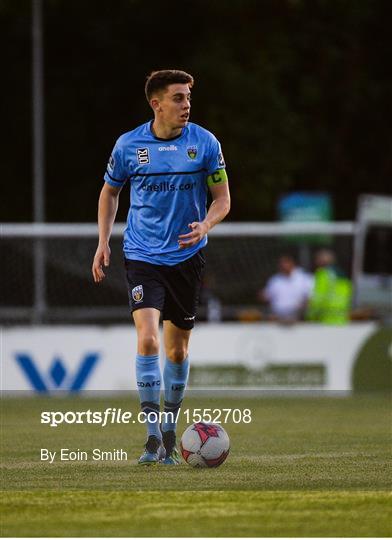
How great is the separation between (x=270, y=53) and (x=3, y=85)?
6256 millimetres

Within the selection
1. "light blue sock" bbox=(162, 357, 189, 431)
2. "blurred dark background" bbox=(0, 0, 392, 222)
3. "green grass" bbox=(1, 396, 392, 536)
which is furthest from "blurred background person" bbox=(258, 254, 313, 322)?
"blurred dark background" bbox=(0, 0, 392, 222)

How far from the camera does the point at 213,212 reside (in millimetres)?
9930

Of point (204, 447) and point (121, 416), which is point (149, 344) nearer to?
point (204, 447)

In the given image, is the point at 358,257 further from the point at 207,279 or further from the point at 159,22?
the point at 159,22

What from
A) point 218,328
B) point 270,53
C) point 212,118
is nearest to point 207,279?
point 218,328

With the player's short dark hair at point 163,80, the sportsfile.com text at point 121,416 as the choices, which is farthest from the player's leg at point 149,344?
the sportsfile.com text at point 121,416

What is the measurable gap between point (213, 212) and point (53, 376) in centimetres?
976

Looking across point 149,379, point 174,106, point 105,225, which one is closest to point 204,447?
point 149,379

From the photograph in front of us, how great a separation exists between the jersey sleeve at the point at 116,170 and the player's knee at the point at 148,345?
1012 mm

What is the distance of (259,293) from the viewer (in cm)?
2452

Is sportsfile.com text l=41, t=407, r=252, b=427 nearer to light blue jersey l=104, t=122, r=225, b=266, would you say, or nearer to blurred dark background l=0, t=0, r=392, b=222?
light blue jersey l=104, t=122, r=225, b=266

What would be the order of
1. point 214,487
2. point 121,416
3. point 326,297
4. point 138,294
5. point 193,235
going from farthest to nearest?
point 326,297 < point 121,416 < point 138,294 < point 193,235 < point 214,487

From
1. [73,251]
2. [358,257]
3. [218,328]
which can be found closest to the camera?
[218,328]

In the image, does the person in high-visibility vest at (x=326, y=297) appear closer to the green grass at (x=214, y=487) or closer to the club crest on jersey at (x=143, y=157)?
the green grass at (x=214, y=487)
